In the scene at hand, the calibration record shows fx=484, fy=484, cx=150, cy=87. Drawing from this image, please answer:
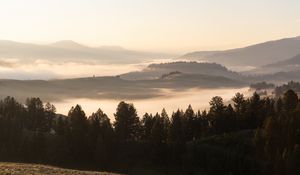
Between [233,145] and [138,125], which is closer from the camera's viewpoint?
[233,145]

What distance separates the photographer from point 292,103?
147 metres

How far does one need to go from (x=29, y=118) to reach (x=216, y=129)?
188ft

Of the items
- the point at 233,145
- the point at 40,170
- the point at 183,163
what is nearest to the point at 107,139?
the point at 183,163

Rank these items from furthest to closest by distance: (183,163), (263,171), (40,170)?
(183,163) < (263,171) < (40,170)

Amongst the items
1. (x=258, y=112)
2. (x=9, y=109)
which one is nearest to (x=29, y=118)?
(x=9, y=109)

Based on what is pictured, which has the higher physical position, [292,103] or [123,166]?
[292,103]

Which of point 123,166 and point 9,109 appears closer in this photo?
point 123,166

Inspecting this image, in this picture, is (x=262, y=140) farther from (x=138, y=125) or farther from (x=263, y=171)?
(x=138, y=125)

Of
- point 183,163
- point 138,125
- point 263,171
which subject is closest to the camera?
point 263,171

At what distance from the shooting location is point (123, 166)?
11719 cm

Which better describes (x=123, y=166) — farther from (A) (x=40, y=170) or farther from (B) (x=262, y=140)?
(A) (x=40, y=170)

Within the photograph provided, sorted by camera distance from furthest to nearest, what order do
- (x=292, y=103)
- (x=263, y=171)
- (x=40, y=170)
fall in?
(x=292, y=103) < (x=263, y=171) < (x=40, y=170)

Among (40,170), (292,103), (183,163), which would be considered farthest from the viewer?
(292,103)

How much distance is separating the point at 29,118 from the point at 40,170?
85107 mm
